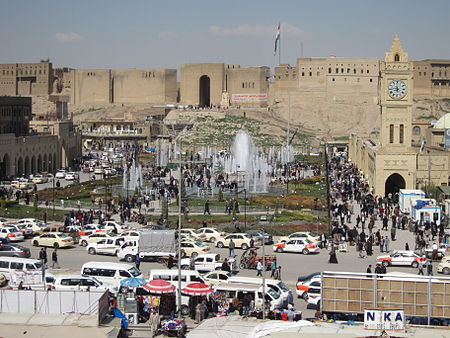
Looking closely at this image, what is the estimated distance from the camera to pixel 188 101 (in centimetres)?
10550

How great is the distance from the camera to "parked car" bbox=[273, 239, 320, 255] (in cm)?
2853

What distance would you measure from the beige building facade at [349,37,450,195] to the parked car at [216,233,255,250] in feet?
44.6

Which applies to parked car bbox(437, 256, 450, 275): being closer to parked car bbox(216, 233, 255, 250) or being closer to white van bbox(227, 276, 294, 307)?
parked car bbox(216, 233, 255, 250)

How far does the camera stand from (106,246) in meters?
27.7

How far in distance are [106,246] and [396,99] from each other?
1911 cm

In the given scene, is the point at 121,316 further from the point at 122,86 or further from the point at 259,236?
the point at 122,86

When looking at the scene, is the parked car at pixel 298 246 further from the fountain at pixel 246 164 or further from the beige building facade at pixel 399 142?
the fountain at pixel 246 164

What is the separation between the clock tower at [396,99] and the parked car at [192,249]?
16839mm

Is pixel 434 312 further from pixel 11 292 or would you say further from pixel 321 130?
pixel 321 130

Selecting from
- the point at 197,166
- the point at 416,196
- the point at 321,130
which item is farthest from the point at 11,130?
the point at 321,130

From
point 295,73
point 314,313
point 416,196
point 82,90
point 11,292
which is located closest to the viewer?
point 11,292

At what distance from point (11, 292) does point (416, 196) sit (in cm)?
2279

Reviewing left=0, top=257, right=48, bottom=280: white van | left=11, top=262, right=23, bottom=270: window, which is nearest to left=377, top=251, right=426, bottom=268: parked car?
left=0, top=257, right=48, bottom=280: white van

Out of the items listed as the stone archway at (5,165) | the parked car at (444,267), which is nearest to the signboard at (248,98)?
the stone archway at (5,165)
